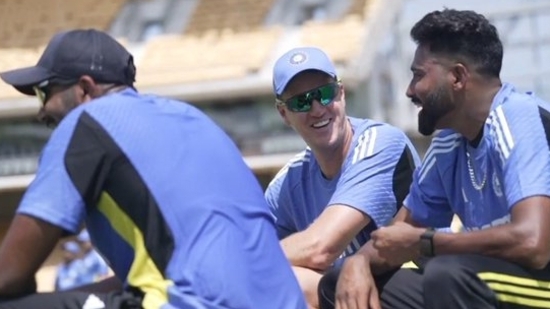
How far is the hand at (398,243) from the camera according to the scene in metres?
3.79

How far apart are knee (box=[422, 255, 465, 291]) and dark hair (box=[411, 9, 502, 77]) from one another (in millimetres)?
591

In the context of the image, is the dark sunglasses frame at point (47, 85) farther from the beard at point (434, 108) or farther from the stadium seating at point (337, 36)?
the stadium seating at point (337, 36)

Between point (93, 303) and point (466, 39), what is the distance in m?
1.25

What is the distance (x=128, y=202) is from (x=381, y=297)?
0.84 meters

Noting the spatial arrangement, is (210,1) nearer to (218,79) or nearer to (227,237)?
(218,79)

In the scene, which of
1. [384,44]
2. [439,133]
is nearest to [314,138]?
[439,133]

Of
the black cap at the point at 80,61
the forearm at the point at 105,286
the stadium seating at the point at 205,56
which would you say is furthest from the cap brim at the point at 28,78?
the stadium seating at the point at 205,56

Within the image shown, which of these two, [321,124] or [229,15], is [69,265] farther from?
[321,124]

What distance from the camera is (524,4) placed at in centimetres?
1237

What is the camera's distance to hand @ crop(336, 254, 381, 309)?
3816 millimetres

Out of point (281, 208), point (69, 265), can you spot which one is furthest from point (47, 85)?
point (69, 265)

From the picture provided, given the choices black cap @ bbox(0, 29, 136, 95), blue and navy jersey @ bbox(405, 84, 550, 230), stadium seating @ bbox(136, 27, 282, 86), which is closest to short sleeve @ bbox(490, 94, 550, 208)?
blue and navy jersey @ bbox(405, 84, 550, 230)

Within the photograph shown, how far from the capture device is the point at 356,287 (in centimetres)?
384

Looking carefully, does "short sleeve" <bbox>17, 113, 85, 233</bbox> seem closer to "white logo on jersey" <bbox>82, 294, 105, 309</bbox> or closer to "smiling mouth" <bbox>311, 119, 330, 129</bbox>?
"white logo on jersey" <bbox>82, 294, 105, 309</bbox>
